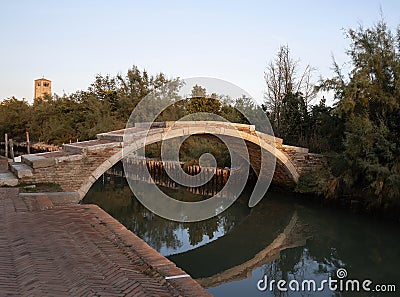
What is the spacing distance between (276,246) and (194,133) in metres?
4.80

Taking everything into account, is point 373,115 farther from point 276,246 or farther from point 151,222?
point 151,222

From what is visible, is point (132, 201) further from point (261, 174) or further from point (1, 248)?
point (1, 248)

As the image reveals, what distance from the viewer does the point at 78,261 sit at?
11.5ft

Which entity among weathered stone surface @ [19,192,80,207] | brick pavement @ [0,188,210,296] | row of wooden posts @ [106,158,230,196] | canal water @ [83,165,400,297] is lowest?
canal water @ [83,165,400,297]

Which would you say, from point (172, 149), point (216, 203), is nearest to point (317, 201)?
point (216, 203)

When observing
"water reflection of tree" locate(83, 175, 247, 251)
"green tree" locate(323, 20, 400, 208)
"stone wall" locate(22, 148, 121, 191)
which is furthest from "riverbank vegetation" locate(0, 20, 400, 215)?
"stone wall" locate(22, 148, 121, 191)

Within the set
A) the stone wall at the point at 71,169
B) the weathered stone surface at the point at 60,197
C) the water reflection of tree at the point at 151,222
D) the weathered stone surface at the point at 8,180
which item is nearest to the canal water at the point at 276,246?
the water reflection of tree at the point at 151,222

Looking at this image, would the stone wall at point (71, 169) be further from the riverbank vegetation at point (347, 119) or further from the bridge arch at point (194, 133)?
the riverbank vegetation at point (347, 119)

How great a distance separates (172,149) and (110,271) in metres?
15.6

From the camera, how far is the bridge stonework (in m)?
8.72

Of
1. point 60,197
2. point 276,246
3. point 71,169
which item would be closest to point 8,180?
point 71,169

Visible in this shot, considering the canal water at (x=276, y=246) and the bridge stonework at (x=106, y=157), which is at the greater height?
the bridge stonework at (x=106, y=157)

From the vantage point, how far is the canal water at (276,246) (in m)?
6.36

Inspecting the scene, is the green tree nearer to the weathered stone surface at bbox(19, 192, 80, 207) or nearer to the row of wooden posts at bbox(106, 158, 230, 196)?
the row of wooden posts at bbox(106, 158, 230, 196)
